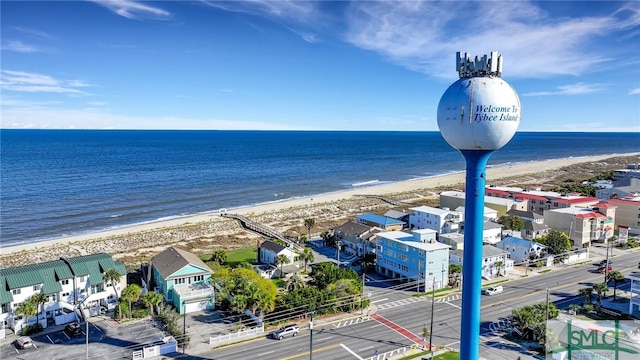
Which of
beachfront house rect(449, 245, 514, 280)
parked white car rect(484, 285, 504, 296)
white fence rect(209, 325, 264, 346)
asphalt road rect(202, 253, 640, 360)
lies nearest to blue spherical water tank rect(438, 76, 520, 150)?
asphalt road rect(202, 253, 640, 360)

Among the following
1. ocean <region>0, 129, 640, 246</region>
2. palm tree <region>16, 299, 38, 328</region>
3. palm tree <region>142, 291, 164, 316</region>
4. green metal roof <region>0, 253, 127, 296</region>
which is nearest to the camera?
palm tree <region>16, 299, 38, 328</region>

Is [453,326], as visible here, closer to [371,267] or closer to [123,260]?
[371,267]

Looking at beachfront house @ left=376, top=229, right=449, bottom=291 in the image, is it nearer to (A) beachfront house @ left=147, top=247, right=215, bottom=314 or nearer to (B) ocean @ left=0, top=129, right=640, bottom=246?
(A) beachfront house @ left=147, top=247, right=215, bottom=314

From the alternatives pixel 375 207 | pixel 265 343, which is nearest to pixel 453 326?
pixel 265 343

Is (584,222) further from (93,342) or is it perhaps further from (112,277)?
(93,342)

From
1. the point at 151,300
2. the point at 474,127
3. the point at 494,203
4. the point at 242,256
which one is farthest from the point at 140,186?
the point at 474,127
